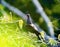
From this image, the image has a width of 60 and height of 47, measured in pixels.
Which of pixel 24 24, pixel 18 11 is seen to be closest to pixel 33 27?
pixel 24 24

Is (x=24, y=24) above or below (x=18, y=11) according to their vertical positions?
below

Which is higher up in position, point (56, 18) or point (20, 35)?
point (56, 18)

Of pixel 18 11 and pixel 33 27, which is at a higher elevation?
pixel 18 11

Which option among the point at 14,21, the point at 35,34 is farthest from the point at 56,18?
the point at 14,21

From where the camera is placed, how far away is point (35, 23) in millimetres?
1971

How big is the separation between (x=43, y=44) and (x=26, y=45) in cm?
13

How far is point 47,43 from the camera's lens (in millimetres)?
1943

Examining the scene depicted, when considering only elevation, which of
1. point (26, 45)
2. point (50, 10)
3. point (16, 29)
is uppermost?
point (50, 10)

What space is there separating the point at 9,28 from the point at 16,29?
0.18 ft

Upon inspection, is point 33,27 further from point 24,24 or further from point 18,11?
point 18,11

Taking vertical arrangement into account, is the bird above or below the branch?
below

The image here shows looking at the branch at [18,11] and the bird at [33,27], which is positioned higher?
the branch at [18,11]

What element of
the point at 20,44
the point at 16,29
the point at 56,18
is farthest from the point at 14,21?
the point at 56,18

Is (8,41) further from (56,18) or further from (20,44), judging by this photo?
(56,18)
